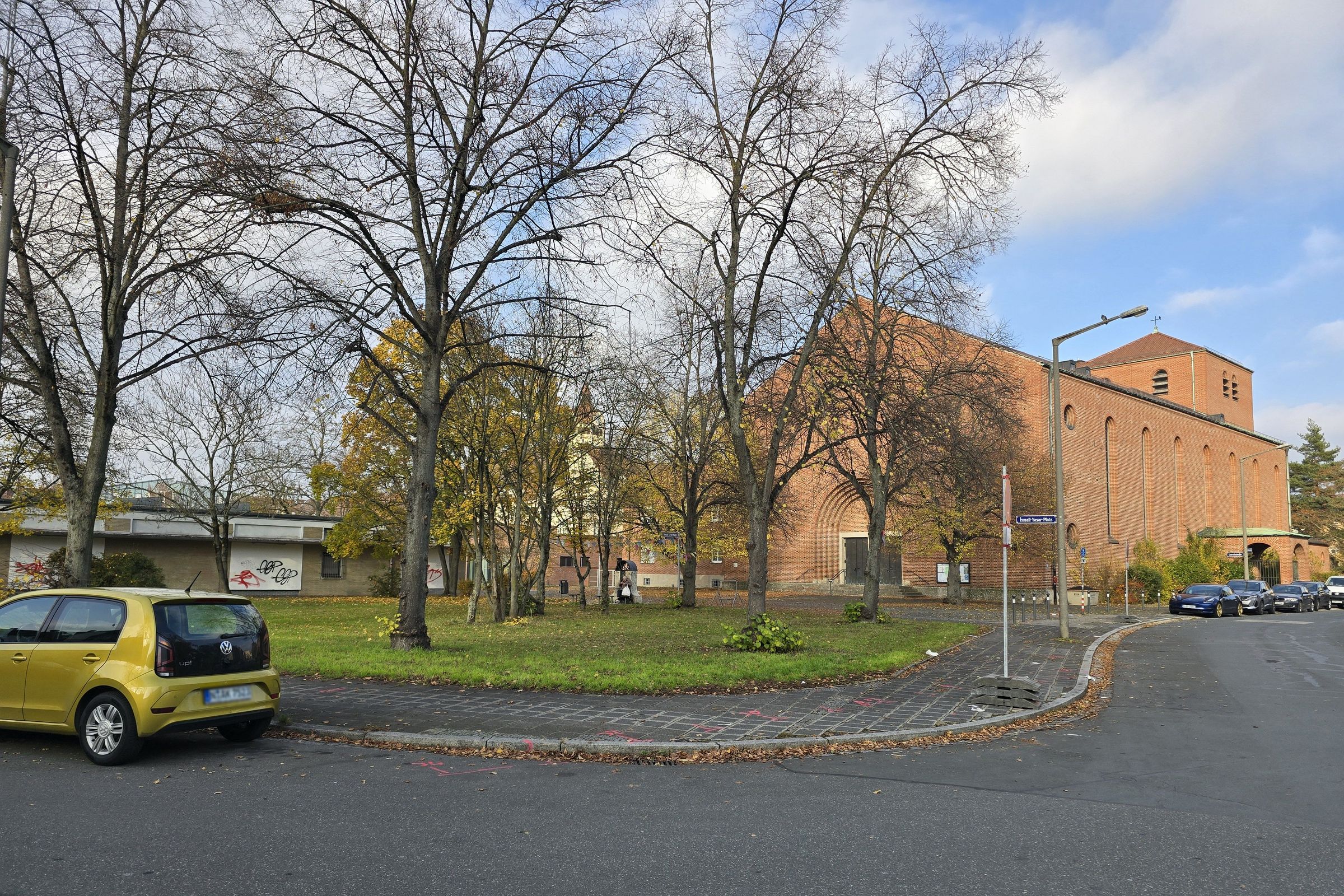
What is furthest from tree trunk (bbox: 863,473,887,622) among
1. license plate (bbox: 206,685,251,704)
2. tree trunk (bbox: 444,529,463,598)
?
tree trunk (bbox: 444,529,463,598)

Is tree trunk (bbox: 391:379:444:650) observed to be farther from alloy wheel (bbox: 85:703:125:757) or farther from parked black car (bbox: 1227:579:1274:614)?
parked black car (bbox: 1227:579:1274:614)

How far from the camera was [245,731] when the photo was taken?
27.8 feet

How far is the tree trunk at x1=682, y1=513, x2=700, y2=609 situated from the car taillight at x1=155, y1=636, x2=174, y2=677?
24071 mm

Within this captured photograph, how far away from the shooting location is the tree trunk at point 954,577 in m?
39.0

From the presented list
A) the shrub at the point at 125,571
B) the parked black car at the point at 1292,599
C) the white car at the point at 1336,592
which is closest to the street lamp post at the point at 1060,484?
the shrub at the point at 125,571

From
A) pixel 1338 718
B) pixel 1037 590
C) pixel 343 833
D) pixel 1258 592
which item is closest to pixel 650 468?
pixel 1037 590

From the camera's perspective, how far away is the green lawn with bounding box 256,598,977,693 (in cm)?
1163

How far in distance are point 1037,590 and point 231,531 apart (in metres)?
36.3

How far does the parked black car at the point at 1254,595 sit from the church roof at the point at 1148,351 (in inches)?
1268

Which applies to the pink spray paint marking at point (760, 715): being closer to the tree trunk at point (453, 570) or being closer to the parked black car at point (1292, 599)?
the tree trunk at point (453, 570)

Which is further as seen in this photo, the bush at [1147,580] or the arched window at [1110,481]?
the arched window at [1110,481]

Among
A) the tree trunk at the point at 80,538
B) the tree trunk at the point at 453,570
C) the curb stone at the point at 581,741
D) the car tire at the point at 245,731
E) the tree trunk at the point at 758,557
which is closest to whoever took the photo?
the curb stone at the point at 581,741

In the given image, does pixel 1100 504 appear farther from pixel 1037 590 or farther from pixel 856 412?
pixel 856 412

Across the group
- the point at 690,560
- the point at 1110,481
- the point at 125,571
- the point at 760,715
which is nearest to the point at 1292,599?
the point at 1110,481
